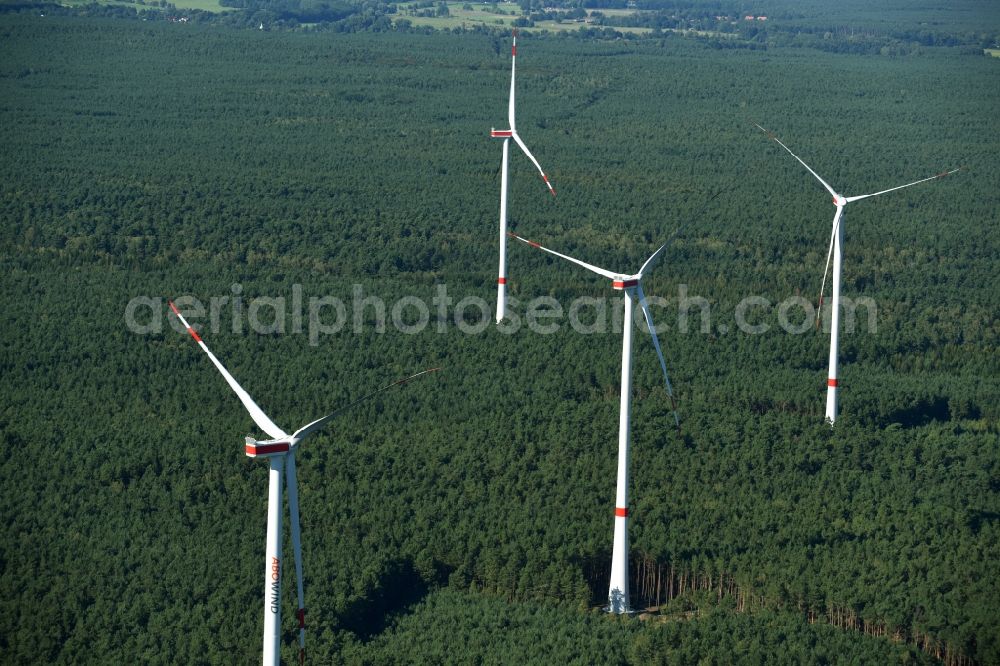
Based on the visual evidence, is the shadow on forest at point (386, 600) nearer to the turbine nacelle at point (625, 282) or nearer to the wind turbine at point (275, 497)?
the wind turbine at point (275, 497)

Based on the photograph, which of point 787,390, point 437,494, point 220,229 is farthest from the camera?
point 220,229

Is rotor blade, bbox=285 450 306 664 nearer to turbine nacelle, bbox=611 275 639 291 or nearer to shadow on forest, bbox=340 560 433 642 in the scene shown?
shadow on forest, bbox=340 560 433 642

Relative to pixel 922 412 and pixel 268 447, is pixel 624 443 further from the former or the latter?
pixel 922 412

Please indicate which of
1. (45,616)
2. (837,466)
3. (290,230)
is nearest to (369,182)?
(290,230)

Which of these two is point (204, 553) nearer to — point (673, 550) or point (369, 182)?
point (673, 550)

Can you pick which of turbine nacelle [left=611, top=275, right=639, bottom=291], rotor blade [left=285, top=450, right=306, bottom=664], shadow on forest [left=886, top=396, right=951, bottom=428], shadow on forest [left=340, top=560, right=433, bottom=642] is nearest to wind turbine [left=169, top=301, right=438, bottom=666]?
rotor blade [left=285, top=450, right=306, bottom=664]

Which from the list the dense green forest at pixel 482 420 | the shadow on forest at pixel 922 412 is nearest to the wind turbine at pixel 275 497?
the dense green forest at pixel 482 420

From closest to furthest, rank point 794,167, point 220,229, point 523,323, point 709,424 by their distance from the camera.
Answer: point 709,424
point 523,323
point 220,229
point 794,167
